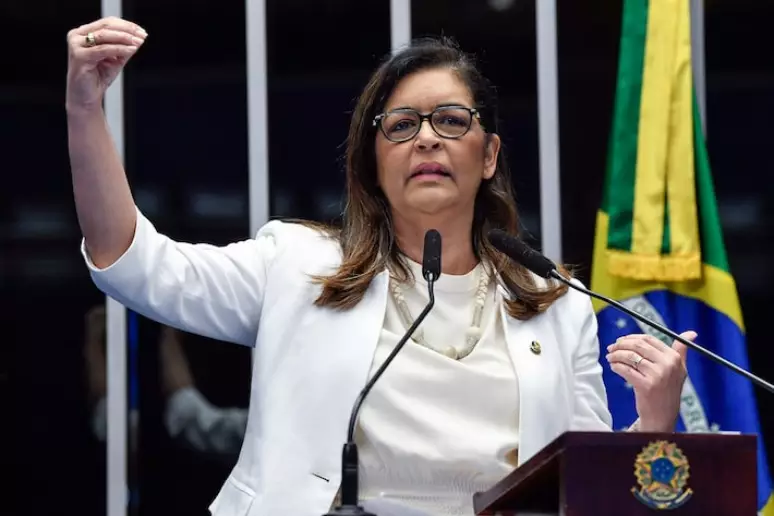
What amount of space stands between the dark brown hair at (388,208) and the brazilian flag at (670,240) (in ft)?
2.92

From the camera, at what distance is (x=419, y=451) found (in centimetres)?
243

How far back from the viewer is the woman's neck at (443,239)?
275 cm

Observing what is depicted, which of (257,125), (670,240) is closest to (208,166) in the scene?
(257,125)

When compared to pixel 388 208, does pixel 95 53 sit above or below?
above

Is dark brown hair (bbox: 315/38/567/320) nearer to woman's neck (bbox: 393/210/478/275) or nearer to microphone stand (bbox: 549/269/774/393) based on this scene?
woman's neck (bbox: 393/210/478/275)

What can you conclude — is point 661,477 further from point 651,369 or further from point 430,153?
point 430,153

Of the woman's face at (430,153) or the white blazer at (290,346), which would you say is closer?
the white blazer at (290,346)

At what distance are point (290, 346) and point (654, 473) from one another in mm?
917

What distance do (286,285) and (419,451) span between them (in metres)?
0.42

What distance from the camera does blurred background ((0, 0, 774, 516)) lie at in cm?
403

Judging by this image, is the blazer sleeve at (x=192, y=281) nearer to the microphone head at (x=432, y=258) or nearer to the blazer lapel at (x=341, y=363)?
the blazer lapel at (x=341, y=363)

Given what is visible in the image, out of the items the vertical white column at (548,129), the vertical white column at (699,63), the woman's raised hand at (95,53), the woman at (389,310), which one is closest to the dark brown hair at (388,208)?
the woman at (389,310)

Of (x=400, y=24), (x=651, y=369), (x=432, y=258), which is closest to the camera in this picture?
(x=432, y=258)

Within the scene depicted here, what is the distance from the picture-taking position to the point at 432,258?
217 centimetres
